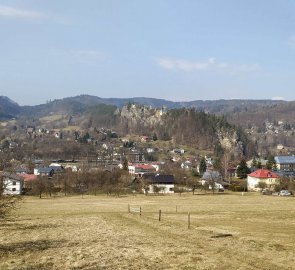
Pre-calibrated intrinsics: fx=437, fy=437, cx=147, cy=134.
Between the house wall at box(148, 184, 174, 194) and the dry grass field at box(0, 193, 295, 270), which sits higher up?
the dry grass field at box(0, 193, 295, 270)

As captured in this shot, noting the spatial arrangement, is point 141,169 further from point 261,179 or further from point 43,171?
point 261,179

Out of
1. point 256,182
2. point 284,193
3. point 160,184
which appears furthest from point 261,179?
point 160,184

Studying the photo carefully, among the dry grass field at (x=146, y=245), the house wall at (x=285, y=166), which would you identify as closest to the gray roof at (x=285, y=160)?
the house wall at (x=285, y=166)

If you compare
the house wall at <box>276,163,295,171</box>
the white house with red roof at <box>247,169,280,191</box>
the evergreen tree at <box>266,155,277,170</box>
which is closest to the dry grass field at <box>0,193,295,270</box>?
the white house with red roof at <box>247,169,280,191</box>

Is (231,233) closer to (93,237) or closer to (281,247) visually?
(281,247)

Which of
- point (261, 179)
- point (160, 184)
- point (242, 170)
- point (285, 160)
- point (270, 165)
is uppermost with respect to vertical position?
point (285, 160)

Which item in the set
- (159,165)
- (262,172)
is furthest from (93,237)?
(159,165)

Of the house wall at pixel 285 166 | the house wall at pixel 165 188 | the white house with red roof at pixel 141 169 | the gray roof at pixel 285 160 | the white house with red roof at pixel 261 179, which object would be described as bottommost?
the house wall at pixel 165 188

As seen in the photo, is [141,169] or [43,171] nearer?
[43,171]

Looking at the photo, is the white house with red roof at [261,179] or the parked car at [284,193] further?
the white house with red roof at [261,179]

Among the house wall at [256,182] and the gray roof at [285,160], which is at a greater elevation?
the gray roof at [285,160]

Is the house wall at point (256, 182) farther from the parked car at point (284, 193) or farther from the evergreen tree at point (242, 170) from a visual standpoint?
the evergreen tree at point (242, 170)

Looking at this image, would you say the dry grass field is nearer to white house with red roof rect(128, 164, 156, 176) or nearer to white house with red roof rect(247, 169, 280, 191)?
white house with red roof rect(247, 169, 280, 191)

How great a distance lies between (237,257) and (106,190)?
77.8 m
